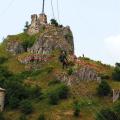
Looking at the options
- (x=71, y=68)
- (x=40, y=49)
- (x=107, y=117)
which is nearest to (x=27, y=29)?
(x=40, y=49)

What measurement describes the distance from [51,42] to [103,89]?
81.6ft

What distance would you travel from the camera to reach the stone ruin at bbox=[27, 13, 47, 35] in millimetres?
163562

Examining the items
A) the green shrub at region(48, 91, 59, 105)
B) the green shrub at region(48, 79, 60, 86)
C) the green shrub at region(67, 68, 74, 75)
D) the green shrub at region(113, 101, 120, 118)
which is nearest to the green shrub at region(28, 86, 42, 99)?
the green shrub at region(48, 91, 59, 105)

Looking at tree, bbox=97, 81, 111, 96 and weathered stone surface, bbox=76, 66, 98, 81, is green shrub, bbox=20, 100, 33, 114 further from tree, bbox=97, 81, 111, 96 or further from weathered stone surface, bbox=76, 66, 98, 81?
weathered stone surface, bbox=76, 66, 98, 81

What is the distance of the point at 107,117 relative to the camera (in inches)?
4441

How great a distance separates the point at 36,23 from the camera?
164 metres

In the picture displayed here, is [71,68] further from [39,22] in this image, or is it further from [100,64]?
[39,22]

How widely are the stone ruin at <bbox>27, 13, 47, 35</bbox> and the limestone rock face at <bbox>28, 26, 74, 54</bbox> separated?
313 cm

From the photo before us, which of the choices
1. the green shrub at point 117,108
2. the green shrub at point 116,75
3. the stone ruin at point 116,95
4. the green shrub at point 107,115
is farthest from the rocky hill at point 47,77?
the green shrub at point 107,115

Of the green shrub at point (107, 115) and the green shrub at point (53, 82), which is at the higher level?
the green shrub at point (53, 82)

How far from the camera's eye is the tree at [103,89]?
135 metres

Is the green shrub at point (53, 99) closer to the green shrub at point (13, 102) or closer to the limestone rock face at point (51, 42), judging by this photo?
the green shrub at point (13, 102)

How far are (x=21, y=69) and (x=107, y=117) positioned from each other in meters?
41.7

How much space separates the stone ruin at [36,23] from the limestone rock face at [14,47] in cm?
542
